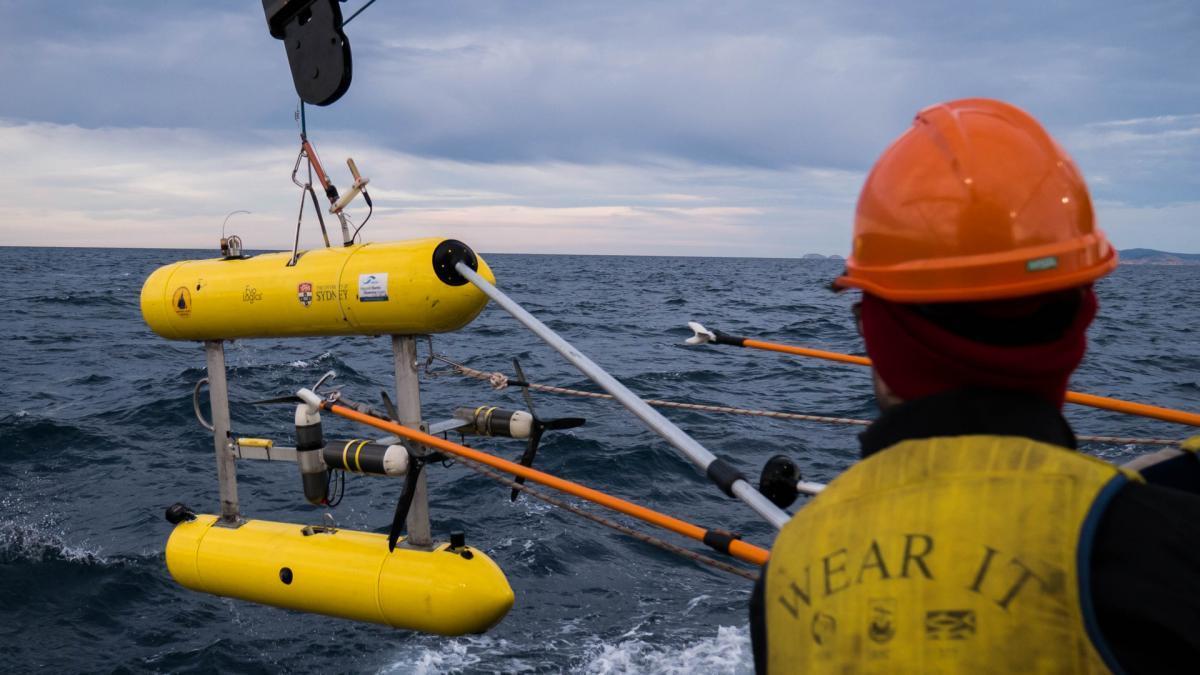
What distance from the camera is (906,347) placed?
3.92ft

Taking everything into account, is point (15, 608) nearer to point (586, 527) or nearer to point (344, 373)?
point (586, 527)

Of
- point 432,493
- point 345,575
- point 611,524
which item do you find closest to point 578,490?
point 611,524

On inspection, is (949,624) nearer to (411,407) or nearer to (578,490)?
(578,490)

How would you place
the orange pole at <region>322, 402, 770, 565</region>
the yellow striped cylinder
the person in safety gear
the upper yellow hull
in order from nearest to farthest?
1. the person in safety gear
2. the orange pole at <region>322, 402, 770, 565</region>
3. the yellow striped cylinder
4. the upper yellow hull

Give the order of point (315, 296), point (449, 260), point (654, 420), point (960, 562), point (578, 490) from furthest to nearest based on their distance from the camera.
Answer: point (315, 296) < point (449, 260) < point (578, 490) < point (654, 420) < point (960, 562)

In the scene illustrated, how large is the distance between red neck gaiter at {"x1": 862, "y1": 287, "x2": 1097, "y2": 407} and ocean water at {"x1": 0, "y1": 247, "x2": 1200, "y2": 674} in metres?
4.84

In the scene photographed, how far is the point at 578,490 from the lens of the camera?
3859 millimetres

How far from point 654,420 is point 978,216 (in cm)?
221

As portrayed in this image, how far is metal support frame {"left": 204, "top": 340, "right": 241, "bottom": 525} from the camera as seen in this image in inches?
241

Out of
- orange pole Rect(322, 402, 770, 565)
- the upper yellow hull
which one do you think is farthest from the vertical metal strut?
the upper yellow hull

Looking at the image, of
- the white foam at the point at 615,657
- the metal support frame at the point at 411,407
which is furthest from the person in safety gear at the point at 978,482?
the white foam at the point at 615,657

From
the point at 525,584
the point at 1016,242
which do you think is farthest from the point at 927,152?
the point at 525,584

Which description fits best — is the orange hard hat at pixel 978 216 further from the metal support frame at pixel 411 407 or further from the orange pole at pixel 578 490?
the metal support frame at pixel 411 407

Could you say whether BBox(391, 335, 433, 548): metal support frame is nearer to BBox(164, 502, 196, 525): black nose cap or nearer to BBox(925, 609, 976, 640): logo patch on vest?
BBox(164, 502, 196, 525): black nose cap
